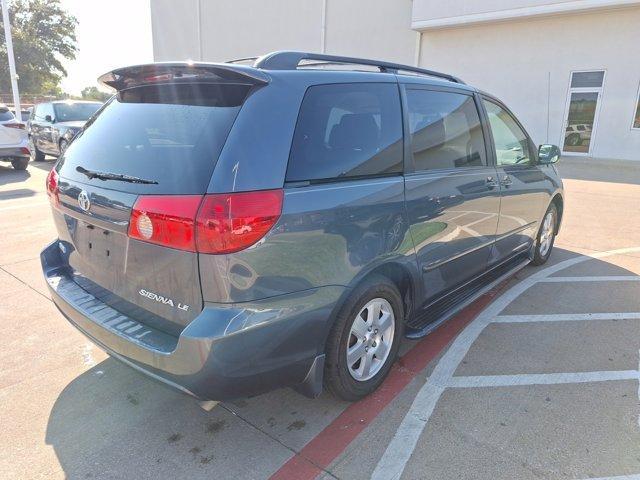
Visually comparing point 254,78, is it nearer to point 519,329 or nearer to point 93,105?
point 519,329

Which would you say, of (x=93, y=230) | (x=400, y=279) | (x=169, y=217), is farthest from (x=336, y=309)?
(x=93, y=230)

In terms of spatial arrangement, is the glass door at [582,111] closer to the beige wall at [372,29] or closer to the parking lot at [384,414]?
the beige wall at [372,29]

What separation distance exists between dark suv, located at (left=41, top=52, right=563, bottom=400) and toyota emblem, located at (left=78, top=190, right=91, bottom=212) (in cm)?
1

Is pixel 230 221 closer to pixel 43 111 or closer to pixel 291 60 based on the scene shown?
pixel 291 60

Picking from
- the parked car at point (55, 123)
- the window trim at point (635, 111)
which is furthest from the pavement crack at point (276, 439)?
the window trim at point (635, 111)

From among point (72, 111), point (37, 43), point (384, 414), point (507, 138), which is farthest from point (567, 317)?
point (37, 43)

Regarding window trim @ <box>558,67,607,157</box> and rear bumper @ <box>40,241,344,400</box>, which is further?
window trim @ <box>558,67,607,157</box>

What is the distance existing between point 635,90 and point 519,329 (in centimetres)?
1449

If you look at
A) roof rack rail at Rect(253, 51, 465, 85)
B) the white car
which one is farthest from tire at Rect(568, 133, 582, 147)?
the white car

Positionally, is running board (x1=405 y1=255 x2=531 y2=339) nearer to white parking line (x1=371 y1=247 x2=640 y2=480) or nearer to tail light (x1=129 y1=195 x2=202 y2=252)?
white parking line (x1=371 y1=247 x2=640 y2=480)

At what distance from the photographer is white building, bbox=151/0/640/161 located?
1461 cm

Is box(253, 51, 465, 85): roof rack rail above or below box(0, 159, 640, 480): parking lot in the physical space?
above

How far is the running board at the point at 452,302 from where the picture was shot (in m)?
3.15

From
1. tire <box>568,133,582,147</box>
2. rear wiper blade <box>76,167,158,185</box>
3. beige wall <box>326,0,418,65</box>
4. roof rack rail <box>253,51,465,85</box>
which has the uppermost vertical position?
beige wall <box>326,0,418,65</box>
